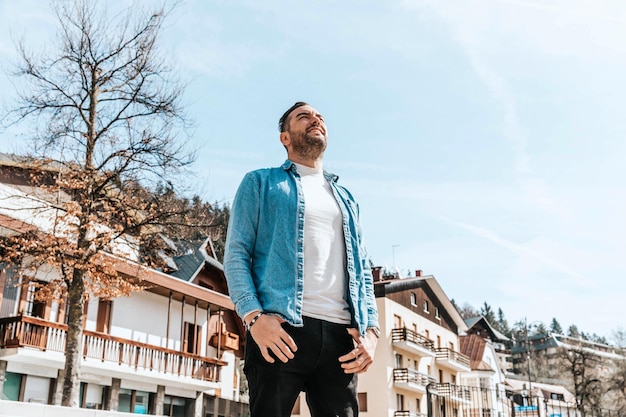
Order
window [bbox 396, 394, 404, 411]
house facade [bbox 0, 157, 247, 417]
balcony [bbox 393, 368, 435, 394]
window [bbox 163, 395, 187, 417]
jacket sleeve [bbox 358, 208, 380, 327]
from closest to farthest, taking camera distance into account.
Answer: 1. jacket sleeve [bbox 358, 208, 380, 327]
2. house facade [bbox 0, 157, 247, 417]
3. window [bbox 163, 395, 187, 417]
4. balcony [bbox 393, 368, 435, 394]
5. window [bbox 396, 394, 404, 411]

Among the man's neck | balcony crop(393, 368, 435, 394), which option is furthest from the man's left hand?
balcony crop(393, 368, 435, 394)

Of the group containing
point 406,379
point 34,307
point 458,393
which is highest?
point 34,307

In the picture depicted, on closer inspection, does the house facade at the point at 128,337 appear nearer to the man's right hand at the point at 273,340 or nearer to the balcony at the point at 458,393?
the balcony at the point at 458,393

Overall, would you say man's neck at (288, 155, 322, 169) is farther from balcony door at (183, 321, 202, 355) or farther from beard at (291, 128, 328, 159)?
balcony door at (183, 321, 202, 355)

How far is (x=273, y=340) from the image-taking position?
2.52 meters

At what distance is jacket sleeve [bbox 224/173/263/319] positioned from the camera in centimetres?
265

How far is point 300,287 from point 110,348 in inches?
775

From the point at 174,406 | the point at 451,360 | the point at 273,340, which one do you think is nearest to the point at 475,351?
the point at 451,360

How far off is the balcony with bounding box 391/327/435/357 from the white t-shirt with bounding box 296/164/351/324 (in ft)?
122

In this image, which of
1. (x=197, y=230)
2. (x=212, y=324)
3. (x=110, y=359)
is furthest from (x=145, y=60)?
(x=212, y=324)

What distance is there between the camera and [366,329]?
285 centimetres

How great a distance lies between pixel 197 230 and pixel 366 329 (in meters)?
14.7

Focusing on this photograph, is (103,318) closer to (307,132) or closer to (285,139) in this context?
(285,139)

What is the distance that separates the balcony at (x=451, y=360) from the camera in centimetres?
4479
